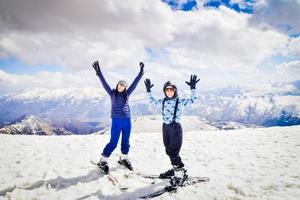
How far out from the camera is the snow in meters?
7.93

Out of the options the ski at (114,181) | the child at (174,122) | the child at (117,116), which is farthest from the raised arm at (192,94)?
the ski at (114,181)

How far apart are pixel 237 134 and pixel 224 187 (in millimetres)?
10520

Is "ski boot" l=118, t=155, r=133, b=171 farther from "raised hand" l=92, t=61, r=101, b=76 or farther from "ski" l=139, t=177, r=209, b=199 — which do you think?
"raised hand" l=92, t=61, r=101, b=76

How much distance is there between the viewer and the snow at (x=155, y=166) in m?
7.93

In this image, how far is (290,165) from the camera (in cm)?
1065

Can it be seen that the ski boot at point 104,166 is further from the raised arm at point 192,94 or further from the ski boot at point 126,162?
the raised arm at point 192,94

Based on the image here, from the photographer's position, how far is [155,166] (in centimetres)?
1177

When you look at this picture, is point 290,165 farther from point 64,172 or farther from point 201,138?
point 64,172

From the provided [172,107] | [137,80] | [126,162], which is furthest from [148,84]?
[126,162]

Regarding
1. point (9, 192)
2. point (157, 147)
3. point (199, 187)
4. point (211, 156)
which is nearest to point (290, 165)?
point (211, 156)

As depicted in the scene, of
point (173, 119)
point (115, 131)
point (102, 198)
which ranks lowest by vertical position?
point (102, 198)

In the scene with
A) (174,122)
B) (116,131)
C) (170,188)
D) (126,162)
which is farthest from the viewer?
(126,162)

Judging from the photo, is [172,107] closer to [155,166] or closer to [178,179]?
[178,179]

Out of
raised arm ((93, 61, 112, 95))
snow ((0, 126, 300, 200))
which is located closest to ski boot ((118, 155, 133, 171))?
snow ((0, 126, 300, 200))
